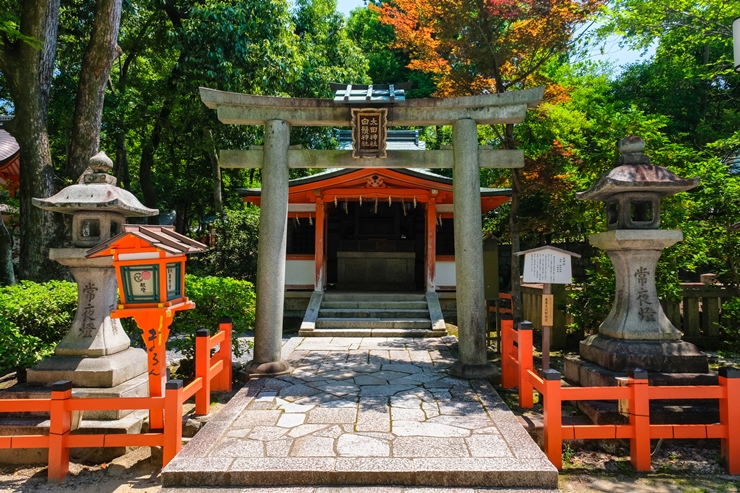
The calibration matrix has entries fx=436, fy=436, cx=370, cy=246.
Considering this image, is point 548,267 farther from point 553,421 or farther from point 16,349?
point 16,349

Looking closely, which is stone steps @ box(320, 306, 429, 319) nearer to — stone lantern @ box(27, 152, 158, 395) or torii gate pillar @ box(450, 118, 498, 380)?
torii gate pillar @ box(450, 118, 498, 380)

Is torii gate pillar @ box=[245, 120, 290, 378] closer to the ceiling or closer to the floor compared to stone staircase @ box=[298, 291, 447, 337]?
closer to the ceiling

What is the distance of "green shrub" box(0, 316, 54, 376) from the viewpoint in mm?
5273

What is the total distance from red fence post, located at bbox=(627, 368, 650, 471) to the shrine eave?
4032 millimetres

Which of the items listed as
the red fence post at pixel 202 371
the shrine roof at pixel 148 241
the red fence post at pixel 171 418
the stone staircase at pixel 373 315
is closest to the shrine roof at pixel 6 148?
the stone staircase at pixel 373 315

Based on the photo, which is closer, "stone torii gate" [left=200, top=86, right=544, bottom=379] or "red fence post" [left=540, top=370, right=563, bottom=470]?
"red fence post" [left=540, top=370, right=563, bottom=470]

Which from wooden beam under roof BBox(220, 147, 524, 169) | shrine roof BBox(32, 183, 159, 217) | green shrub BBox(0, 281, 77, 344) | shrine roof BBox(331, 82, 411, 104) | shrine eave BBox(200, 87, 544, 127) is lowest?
green shrub BBox(0, 281, 77, 344)

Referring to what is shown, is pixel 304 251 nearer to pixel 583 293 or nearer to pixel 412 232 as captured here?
pixel 412 232

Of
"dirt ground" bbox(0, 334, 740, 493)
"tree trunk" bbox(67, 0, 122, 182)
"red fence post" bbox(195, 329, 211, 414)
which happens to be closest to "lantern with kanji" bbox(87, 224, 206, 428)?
"red fence post" bbox(195, 329, 211, 414)

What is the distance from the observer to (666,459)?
448cm

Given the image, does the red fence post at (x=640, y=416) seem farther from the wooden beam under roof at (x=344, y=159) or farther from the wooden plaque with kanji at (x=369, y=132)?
the wooden plaque with kanji at (x=369, y=132)

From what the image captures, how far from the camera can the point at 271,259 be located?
647 centimetres

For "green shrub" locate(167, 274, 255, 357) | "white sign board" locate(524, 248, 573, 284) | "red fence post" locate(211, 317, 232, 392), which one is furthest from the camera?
"green shrub" locate(167, 274, 255, 357)

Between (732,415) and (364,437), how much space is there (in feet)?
11.5
